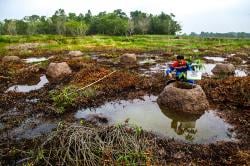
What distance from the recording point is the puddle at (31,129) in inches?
Result: 316

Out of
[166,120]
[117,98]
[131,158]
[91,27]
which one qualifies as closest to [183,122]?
[166,120]

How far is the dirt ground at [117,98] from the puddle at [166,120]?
40 cm

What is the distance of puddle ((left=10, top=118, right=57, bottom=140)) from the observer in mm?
8019

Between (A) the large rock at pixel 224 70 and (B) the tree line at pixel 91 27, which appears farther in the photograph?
(B) the tree line at pixel 91 27

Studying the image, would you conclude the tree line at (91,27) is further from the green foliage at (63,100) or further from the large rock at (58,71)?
the green foliage at (63,100)

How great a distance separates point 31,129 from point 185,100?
502 cm

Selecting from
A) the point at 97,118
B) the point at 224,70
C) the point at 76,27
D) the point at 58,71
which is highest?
the point at 76,27

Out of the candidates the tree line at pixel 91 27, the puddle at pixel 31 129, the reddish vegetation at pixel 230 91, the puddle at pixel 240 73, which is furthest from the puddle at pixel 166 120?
the tree line at pixel 91 27

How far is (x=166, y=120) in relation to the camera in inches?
356

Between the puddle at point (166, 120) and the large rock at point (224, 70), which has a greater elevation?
the large rock at point (224, 70)

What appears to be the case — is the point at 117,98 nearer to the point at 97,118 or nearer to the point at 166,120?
the point at 97,118

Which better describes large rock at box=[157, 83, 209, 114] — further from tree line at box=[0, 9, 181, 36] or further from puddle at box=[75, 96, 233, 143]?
tree line at box=[0, 9, 181, 36]

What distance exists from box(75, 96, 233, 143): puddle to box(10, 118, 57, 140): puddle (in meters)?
1.15

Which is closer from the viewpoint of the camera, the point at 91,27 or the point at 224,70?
the point at 224,70
